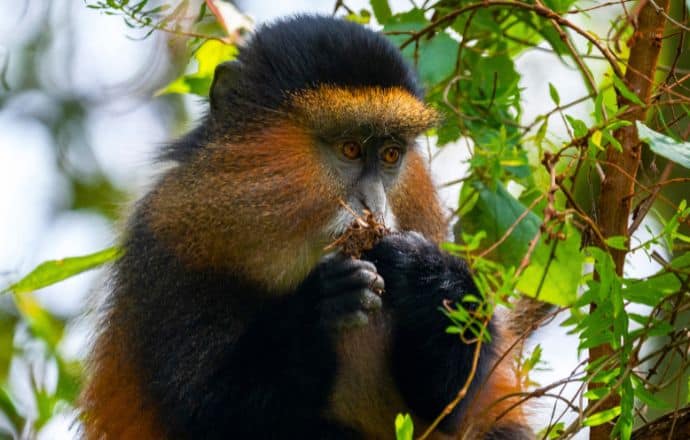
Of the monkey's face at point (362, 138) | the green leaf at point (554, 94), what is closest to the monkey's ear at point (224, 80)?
the monkey's face at point (362, 138)

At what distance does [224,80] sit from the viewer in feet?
14.2

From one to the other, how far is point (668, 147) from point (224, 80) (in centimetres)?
207

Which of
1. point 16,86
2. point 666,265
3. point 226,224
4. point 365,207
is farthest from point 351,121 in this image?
point 16,86

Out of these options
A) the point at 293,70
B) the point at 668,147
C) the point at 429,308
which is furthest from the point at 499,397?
the point at 668,147

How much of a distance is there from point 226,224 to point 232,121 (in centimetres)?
46

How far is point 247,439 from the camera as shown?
397 centimetres

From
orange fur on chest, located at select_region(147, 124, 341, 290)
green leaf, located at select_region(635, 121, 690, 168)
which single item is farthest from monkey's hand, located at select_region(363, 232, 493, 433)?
green leaf, located at select_region(635, 121, 690, 168)

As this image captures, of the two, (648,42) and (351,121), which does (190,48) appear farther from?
(648,42)

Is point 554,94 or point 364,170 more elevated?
point 554,94

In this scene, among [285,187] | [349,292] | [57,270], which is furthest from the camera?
[57,270]

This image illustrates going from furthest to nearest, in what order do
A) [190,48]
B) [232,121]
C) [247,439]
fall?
[190,48] < [232,121] < [247,439]

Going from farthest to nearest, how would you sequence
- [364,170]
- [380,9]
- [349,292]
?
[380,9], [364,170], [349,292]

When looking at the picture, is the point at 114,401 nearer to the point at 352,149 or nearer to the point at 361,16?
the point at 352,149

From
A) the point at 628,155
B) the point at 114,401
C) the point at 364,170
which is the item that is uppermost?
the point at 628,155
